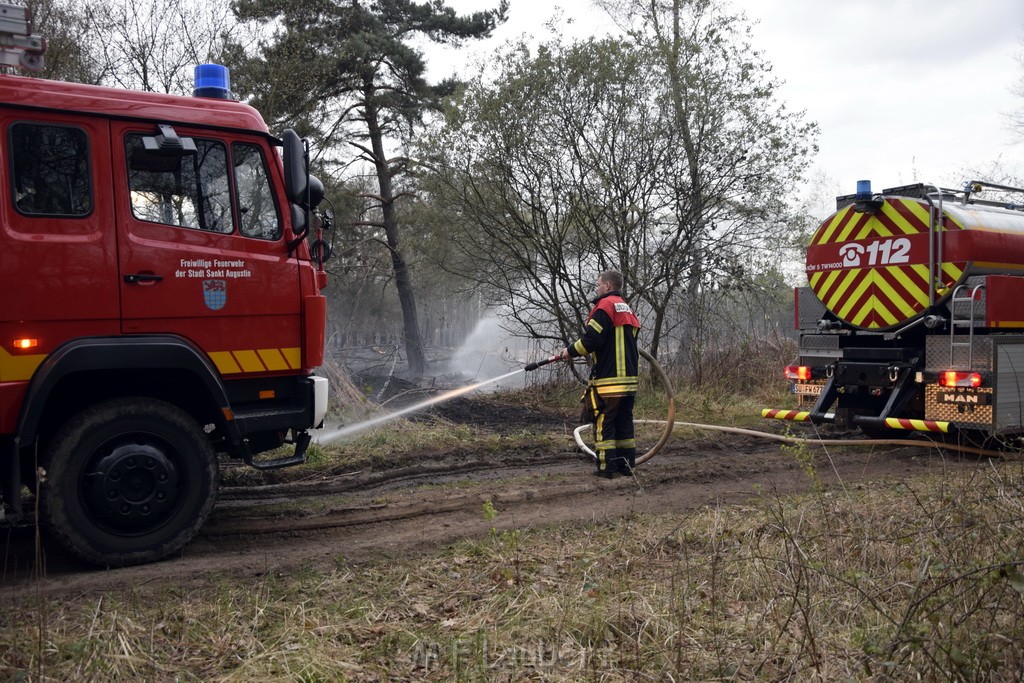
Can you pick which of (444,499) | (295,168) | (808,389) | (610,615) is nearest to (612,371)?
(444,499)

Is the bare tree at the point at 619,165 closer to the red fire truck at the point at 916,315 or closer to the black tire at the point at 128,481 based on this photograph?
the red fire truck at the point at 916,315

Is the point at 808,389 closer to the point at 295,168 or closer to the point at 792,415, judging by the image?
the point at 792,415

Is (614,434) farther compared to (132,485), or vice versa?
(614,434)

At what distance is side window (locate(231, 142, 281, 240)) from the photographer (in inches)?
211

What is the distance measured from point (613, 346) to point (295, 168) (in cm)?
337

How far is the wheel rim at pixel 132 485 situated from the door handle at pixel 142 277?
98cm

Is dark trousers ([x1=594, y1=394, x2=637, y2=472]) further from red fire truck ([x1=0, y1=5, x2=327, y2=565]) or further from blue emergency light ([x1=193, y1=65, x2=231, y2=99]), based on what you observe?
blue emergency light ([x1=193, y1=65, x2=231, y2=99])

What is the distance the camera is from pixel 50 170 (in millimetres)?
4754

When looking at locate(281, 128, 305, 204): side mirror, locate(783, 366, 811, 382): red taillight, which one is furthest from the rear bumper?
locate(281, 128, 305, 204): side mirror

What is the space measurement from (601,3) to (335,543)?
611 inches

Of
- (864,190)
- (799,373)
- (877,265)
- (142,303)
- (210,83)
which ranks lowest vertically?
(799,373)

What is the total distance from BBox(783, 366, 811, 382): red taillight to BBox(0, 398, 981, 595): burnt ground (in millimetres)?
845

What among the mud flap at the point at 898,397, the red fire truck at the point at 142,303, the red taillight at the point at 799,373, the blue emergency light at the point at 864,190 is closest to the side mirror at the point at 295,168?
the red fire truck at the point at 142,303

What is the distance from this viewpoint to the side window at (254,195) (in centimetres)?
537
